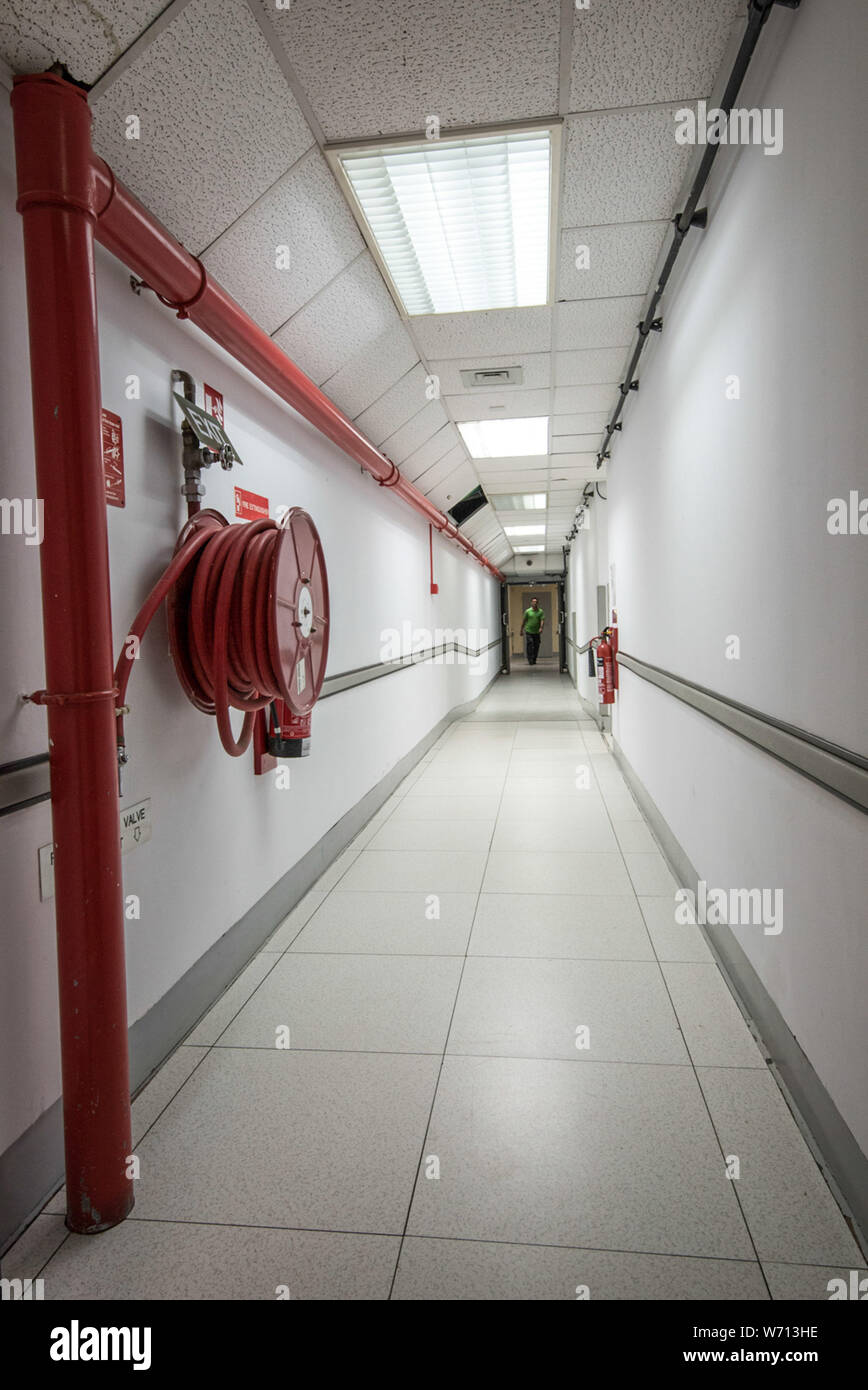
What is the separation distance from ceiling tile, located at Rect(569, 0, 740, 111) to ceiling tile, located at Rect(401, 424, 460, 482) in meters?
A: 3.41

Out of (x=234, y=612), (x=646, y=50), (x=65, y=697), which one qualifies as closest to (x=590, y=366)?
(x=646, y=50)

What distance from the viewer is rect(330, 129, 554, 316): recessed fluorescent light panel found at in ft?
7.82

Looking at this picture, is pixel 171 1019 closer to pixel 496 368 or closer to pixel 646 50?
pixel 646 50

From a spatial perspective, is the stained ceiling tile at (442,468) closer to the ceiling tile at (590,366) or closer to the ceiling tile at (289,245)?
the ceiling tile at (590,366)

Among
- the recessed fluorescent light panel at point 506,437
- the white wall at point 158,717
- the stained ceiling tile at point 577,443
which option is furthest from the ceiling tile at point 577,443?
the white wall at point 158,717

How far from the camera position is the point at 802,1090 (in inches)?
69.5

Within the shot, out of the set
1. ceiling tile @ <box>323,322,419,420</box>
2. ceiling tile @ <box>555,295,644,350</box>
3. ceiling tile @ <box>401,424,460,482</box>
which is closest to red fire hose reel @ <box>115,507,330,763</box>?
ceiling tile @ <box>323,322,419,420</box>

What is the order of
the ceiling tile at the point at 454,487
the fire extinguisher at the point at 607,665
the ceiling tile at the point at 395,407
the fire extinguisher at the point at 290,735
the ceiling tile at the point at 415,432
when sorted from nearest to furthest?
the fire extinguisher at the point at 290,735 < the ceiling tile at the point at 395,407 < the ceiling tile at the point at 415,432 < the fire extinguisher at the point at 607,665 < the ceiling tile at the point at 454,487

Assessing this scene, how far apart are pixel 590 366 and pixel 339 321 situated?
5.84ft

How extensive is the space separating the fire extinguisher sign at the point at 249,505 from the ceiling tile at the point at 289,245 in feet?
2.20

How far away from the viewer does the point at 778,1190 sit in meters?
1.56

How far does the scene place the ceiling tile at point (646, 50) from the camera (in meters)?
1.81

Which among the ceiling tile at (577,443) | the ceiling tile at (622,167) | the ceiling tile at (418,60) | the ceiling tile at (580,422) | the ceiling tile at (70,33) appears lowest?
the ceiling tile at (70,33)

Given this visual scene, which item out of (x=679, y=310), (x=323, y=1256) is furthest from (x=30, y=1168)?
(x=679, y=310)
